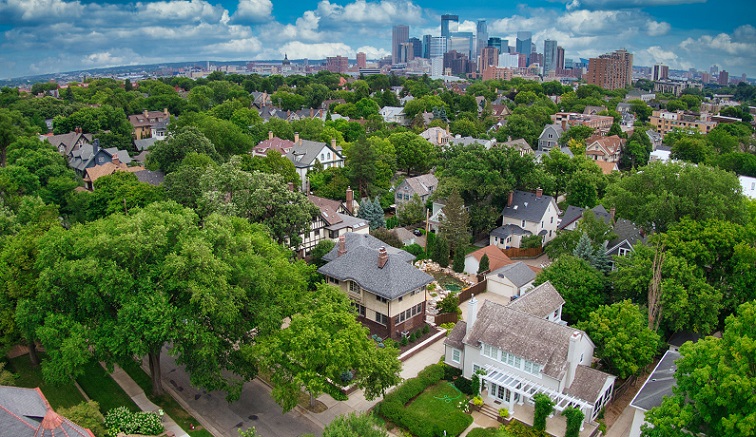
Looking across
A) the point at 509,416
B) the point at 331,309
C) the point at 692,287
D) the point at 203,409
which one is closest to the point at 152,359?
the point at 203,409

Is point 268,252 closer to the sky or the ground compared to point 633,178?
closer to the ground

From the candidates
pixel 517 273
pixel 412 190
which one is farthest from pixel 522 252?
pixel 412 190

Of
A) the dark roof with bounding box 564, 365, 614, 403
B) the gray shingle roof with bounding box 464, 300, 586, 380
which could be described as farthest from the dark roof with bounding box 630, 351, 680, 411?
the gray shingle roof with bounding box 464, 300, 586, 380

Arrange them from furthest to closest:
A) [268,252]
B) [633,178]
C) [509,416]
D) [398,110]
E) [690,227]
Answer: [398,110] → [633,178] → [690,227] → [268,252] → [509,416]

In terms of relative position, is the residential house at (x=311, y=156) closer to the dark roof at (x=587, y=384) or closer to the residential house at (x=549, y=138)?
the residential house at (x=549, y=138)

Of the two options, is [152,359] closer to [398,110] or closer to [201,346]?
[201,346]

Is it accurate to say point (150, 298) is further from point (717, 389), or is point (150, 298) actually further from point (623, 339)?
point (623, 339)

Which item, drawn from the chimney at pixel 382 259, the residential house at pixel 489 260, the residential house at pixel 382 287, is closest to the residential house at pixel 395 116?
the residential house at pixel 489 260
